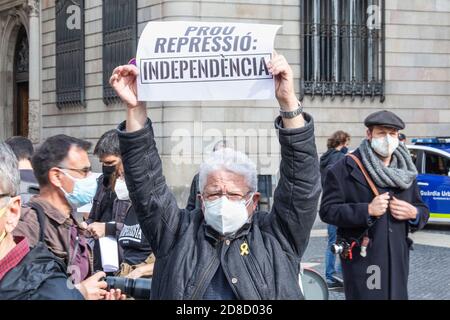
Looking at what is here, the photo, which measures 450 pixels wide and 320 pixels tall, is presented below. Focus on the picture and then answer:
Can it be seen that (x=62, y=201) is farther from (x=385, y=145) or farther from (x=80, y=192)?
(x=385, y=145)

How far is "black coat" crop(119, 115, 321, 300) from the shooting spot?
336cm

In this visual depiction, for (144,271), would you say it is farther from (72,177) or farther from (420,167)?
(420,167)

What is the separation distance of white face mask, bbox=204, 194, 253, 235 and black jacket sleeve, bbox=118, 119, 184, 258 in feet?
0.62

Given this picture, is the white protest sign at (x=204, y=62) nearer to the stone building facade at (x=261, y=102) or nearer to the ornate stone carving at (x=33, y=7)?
the stone building facade at (x=261, y=102)

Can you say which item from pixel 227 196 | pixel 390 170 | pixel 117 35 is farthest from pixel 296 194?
pixel 117 35

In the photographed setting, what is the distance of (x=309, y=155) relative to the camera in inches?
136

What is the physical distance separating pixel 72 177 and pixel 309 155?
1667 mm

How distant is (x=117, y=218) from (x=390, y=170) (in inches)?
77.1

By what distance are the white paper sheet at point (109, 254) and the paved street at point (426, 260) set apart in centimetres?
281

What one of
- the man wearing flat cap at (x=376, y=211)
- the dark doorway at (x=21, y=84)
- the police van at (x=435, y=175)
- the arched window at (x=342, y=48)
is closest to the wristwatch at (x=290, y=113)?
the man wearing flat cap at (x=376, y=211)

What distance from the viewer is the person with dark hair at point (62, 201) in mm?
4195

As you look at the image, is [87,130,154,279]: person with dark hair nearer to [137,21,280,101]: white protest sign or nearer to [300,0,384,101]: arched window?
[137,21,280,101]: white protest sign

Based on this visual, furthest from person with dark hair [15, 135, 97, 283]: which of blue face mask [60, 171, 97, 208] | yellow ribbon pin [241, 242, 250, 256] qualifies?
yellow ribbon pin [241, 242, 250, 256]
